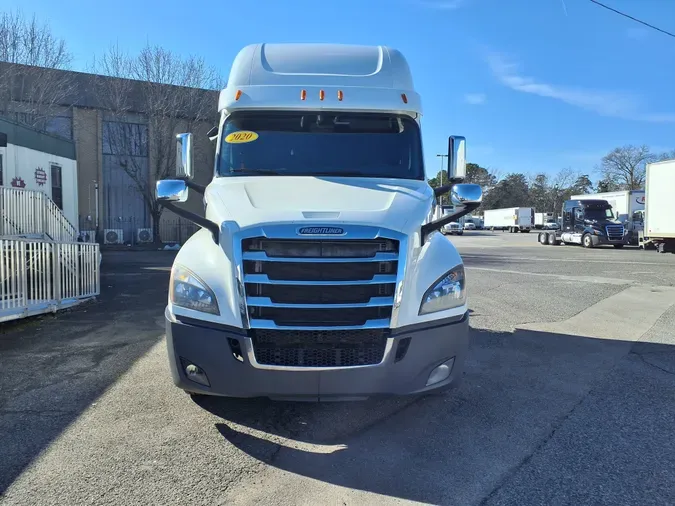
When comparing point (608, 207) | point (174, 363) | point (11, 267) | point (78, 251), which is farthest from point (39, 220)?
point (608, 207)

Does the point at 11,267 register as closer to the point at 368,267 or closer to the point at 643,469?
the point at 368,267

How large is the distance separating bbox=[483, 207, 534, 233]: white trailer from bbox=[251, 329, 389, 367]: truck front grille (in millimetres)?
63454

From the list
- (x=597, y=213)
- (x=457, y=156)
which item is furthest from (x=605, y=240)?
(x=457, y=156)

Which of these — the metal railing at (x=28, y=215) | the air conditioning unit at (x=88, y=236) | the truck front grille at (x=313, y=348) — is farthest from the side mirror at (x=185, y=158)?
the air conditioning unit at (x=88, y=236)

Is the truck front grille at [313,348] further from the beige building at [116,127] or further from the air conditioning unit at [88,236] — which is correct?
the beige building at [116,127]

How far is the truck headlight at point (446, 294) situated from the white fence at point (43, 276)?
6.76 metres

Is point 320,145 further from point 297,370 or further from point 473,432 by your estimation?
point 473,432

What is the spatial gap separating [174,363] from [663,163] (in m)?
27.1

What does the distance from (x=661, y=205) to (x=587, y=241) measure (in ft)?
22.3

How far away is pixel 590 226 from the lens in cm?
2981

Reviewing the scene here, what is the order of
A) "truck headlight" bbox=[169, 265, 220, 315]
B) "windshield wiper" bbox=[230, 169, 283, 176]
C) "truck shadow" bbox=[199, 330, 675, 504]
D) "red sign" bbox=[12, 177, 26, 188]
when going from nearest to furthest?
"truck shadow" bbox=[199, 330, 675, 504]
"truck headlight" bbox=[169, 265, 220, 315]
"windshield wiper" bbox=[230, 169, 283, 176]
"red sign" bbox=[12, 177, 26, 188]

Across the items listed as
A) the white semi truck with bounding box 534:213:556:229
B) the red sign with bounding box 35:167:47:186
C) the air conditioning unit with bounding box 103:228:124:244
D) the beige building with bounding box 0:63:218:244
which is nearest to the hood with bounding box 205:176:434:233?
the red sign with bounding box 35:167:47:186

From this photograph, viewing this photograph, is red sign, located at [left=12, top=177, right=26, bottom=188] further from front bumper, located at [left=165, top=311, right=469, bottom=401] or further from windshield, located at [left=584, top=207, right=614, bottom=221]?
windshield, located at [left=584, top=207, right=614, bottom=221]

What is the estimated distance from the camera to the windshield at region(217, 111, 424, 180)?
14.8ft
